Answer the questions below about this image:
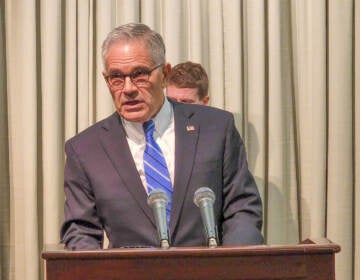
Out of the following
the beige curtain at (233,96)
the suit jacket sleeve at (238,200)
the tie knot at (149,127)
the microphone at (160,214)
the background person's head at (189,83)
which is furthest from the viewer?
the beige curtain at (233,96)

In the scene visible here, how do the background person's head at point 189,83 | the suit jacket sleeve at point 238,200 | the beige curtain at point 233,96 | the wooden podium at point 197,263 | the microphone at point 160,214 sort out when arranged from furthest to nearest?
the beige curtain at point 233,96, the background person's head at point 189,83, the suit jacket sleeve at point 238,200, the microphone at point 160,214, the wooden podium at point 197,263

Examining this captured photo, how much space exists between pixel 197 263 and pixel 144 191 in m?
0.69

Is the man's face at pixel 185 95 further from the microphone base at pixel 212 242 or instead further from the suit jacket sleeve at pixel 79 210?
the microphone base at pixel 212 242

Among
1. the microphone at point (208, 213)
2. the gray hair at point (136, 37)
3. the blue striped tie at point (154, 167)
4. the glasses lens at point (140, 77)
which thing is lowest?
the microphone at point (208, 213)

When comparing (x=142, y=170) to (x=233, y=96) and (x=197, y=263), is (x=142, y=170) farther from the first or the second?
(x=233, y=96)

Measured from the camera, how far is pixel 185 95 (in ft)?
12.2

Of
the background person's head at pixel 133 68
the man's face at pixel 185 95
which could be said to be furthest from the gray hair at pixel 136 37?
the man's face at pixel 185 95

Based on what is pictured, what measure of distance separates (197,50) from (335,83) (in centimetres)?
70

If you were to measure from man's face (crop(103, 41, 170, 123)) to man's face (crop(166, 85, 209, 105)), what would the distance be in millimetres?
806

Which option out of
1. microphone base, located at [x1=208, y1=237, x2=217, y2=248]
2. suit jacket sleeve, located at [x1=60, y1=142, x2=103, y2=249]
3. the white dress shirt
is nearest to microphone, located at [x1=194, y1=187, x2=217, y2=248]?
microphone base, located at [x1=208, y1=237, x2=217, y2=248]

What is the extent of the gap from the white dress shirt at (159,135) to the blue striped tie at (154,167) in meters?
0.03

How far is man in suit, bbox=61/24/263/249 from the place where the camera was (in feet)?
9.20

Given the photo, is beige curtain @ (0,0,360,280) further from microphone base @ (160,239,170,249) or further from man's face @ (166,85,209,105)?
microphone base @ (160,239,170,249)

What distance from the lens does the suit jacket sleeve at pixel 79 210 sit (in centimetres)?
274
